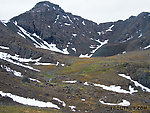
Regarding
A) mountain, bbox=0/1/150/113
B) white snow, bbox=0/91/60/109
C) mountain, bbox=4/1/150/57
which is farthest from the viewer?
mountain, bbox=4/1/150/57

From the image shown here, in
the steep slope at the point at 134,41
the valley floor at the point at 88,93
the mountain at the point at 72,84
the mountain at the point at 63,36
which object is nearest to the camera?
the valley floor at the point at 88,93

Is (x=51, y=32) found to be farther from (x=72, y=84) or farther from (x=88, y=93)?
(x=88, y=93)

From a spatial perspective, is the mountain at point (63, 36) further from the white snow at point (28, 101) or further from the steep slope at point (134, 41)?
the white snow at point (28, 101)

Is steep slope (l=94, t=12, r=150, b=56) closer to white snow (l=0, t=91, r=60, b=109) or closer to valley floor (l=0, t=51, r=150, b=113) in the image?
valley floor (l=0, t=51, r=150, b=113)

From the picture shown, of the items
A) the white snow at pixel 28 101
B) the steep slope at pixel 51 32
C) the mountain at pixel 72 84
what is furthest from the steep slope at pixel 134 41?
the white snow at pixel 28 101

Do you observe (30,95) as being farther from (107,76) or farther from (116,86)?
(107,76)

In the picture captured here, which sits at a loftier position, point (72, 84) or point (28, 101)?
→ point (72, 84)

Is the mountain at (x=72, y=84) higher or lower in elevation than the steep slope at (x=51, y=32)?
lower

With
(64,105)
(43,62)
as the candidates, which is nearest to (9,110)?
(64,105)

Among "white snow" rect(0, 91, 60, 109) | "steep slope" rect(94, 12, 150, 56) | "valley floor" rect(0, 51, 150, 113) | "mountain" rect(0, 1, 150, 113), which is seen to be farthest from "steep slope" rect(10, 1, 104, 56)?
"white snow" rect(0, 91, 60, 109)

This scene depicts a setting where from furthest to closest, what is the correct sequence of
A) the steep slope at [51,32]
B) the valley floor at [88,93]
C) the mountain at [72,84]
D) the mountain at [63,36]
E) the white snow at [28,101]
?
1. the steep slope at [51,32]
2. the mountain at [63,36]
3. the mountain at [72,84]
4. the valley floor at [88,93]
5. the white snow at [28,101]

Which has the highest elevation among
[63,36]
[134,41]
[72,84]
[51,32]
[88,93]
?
[51,32]

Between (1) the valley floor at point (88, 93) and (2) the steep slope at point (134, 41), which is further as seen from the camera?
(2) the steep slope at point (134, 41)

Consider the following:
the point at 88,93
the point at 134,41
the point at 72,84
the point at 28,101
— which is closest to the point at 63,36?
the point at 134,41
